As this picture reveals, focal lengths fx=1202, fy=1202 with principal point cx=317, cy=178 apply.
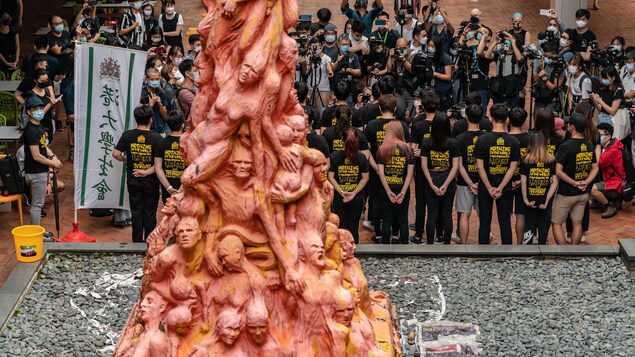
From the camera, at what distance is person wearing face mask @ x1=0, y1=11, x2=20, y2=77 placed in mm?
21172

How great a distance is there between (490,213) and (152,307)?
18.2 ft

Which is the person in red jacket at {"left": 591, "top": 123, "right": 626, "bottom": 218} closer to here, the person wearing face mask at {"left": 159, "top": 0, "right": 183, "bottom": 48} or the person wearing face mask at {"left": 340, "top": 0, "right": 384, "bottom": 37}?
the person wearing face mask at {"left": 340, "top": 0, "right": 384, "bottom": 37}

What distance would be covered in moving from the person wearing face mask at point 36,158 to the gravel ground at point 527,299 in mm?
4192

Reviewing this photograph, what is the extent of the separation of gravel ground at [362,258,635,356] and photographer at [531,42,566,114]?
5.15 metres

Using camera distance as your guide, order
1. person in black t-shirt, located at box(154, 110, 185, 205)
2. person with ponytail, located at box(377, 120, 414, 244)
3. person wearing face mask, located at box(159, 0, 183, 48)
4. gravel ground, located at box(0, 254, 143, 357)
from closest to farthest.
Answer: gravel ground, located at box(0, 254, 143, 357), person in black t-shirt, located at box(154, 110, 185, 205), person with ponytail, located at box(377, 120, 414, 244), person wearing face mask, located at box(159, 0, 183, 48)

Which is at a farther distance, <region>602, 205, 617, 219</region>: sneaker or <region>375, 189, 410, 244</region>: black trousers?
<region>602, 205, 617, 219</region>: sneaker

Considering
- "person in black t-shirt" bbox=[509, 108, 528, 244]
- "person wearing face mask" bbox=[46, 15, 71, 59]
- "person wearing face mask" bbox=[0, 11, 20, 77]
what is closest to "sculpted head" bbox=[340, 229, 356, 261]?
"person in black t-shirt" bbox=[509, 108, 528, 244]

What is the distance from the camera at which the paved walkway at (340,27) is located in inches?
603

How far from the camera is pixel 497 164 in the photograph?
14.0 m

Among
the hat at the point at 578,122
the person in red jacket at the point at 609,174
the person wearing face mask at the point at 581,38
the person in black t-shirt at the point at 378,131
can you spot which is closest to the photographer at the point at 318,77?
the person in black t-shirt at the point at 378,131

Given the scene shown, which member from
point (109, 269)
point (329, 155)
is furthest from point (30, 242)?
point (329, 155)

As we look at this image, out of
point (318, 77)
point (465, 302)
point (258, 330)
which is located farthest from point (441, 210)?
point (258, 330)

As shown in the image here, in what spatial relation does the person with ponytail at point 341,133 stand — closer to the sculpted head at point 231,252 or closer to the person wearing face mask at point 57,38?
the sculpted head at point 231,252

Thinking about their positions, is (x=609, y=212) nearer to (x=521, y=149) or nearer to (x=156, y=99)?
(x=521, y=149)
